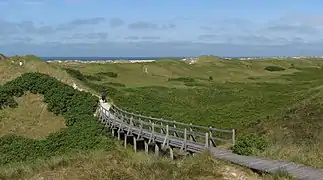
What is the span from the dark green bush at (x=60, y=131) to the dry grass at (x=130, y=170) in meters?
12.6

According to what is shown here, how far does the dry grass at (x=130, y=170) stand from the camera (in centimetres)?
1416

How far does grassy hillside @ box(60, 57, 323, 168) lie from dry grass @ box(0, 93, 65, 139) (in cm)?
747

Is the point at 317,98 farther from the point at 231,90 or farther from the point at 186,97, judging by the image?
the point at 231,90

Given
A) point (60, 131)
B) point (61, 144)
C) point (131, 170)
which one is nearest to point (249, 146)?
point (131, 170)

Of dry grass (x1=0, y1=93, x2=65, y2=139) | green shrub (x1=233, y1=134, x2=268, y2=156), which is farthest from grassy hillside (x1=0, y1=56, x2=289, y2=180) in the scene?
green shrub (x1=233, y1=134, x2=268, y2=156)

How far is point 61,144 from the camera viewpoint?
31953 mm

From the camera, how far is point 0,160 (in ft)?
92.3

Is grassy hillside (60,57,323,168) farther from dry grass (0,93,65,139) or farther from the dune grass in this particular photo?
dry grass (0,93,65,139)

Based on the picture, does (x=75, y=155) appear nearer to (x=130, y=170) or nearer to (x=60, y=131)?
(x=130, y=170)

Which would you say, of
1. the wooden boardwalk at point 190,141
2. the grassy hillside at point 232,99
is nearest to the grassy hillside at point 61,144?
the wooden boardwalk at point 190,141

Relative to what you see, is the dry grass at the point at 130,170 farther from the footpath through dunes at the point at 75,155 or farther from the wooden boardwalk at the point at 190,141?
the wooden boardwalk at the point at 190,141

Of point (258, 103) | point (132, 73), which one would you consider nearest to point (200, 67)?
point (132, 73)

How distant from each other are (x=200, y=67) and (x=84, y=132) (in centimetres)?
5737

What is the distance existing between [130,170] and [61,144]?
18.2m
